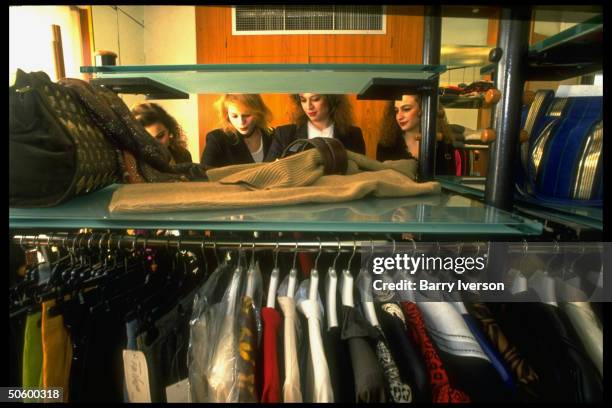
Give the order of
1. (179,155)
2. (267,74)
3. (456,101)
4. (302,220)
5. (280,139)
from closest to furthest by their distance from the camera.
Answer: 1. (302,220)
2. (267,74)
3. (456,101)
4. (179,155)
5. (280,139)

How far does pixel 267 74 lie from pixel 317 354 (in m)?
0.47

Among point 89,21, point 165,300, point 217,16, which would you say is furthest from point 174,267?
point 217,16

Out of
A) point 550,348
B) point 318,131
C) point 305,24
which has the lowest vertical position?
point 550,348

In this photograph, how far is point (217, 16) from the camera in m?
2.05

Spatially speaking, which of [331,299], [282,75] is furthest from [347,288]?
[282,75]

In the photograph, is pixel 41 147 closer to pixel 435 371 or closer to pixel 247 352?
pixel 247 352

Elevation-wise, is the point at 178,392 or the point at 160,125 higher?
the point at 160,125

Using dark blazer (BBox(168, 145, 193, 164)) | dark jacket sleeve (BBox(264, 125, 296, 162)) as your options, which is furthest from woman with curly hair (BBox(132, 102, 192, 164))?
dark jacket sleeve (BBox(264, 125, 296, 162))

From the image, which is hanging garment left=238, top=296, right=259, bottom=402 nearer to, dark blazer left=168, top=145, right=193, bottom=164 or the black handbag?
the black handbag

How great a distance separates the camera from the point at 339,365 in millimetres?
471

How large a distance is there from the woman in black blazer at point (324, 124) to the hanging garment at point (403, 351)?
3.36ft

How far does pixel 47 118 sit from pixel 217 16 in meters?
1.93

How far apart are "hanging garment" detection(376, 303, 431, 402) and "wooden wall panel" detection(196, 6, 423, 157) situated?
5.37ft

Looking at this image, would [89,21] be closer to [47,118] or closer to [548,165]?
[47,118]
